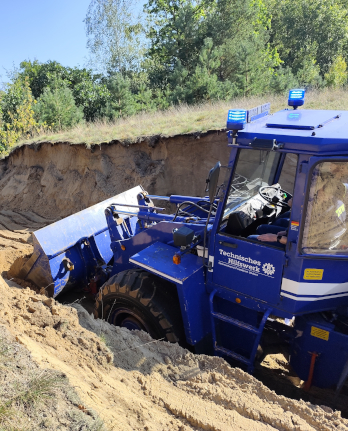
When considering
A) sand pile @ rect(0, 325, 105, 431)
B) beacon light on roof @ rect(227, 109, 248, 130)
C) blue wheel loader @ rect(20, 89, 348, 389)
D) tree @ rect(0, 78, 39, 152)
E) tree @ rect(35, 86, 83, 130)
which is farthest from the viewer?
tree @ rect(35, 86, 83, 130)

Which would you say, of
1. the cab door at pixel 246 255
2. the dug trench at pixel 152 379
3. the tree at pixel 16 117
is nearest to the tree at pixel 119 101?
the tree at pixel 16 117

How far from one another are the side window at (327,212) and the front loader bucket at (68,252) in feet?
11.0

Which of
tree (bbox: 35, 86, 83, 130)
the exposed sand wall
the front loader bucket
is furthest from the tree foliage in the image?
the front loader bucket

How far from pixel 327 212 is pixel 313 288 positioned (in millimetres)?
659

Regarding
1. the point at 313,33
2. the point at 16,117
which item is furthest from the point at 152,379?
the point at 313,33

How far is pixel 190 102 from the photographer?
17.5 meters

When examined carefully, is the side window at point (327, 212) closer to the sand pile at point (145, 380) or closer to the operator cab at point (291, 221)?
the operator cab at point (291, 221)

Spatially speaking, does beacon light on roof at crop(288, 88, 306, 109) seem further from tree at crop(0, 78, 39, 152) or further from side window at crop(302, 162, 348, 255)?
tree at crop(0, 78, 39, 152)

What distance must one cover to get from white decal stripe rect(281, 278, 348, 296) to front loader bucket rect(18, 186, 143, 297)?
3127 mm

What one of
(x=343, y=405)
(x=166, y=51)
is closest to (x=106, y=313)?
(x=343, y=405)

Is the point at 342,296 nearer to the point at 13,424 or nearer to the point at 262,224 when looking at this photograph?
the point at 262,224

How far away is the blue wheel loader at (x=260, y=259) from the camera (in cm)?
301

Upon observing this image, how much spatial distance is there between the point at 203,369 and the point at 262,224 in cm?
151

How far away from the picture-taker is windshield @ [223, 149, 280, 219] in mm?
3492
